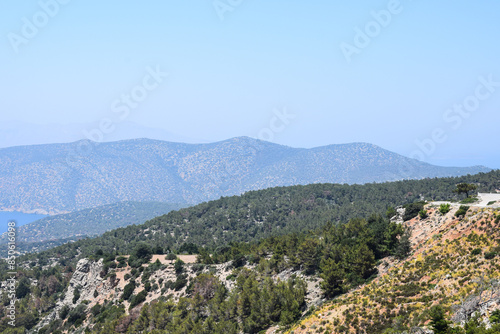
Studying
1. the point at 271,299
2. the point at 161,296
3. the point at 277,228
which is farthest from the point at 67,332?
the point at 277,228

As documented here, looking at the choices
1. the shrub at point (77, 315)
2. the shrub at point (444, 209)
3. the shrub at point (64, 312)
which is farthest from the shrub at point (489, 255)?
the shrub at point (64, 312)

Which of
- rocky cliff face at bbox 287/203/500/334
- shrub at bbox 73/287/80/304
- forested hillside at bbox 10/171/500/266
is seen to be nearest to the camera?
rocky cliff face at bbox 287/203/500/334

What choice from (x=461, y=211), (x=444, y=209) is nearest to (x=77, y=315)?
(x=444, y=209)

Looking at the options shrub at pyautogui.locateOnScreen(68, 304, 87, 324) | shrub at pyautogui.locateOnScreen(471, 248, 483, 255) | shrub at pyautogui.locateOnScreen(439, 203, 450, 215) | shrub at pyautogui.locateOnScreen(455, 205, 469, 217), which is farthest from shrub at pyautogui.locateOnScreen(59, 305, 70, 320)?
shrub at pyautogui.locateOnScreen(471, 248, 483, 255)

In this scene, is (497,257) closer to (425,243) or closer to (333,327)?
(425,243)

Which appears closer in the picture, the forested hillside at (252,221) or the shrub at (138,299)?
the shrub at (138,299)

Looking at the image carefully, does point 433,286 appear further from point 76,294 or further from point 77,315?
point 76,294

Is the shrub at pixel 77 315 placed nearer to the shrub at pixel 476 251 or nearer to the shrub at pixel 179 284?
the shrub at pixel 179 284

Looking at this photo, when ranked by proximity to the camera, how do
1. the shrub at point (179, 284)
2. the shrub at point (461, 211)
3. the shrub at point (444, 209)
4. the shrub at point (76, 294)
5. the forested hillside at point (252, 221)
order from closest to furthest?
1. the shrub at point (461, 211)
2. the shrub at point (444, 209)
3. the shrub at point (179, 284)
4. the shrub at point (76, 294)
5. the forested hillside at point (252, 221)

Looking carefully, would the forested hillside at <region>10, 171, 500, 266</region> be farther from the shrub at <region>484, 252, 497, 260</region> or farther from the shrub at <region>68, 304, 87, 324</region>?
the shrub at <region>484, 252, 497, 260</region>

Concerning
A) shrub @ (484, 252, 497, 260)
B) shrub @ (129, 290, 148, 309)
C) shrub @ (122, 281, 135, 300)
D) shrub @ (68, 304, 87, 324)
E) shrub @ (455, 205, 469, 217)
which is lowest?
shrub @ (68, 304, 87, 324)

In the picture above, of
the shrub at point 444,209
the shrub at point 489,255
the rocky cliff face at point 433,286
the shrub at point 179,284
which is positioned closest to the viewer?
the rocky cliff face at point 433,286

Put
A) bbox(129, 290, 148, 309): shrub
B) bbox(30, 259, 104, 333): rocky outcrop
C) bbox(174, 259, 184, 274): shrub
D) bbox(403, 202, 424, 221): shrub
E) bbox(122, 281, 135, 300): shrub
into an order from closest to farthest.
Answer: bbox(403, 202, 424, 221): shrub < bbox(129, 290, 148, 309): shrub < bbox(122, 281, 135, 300): shrub < bbox(174, 259, 184, 274): shrub < bbox(30, 259, 104, 333): rocky outcrop

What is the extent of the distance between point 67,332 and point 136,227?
358 feet
